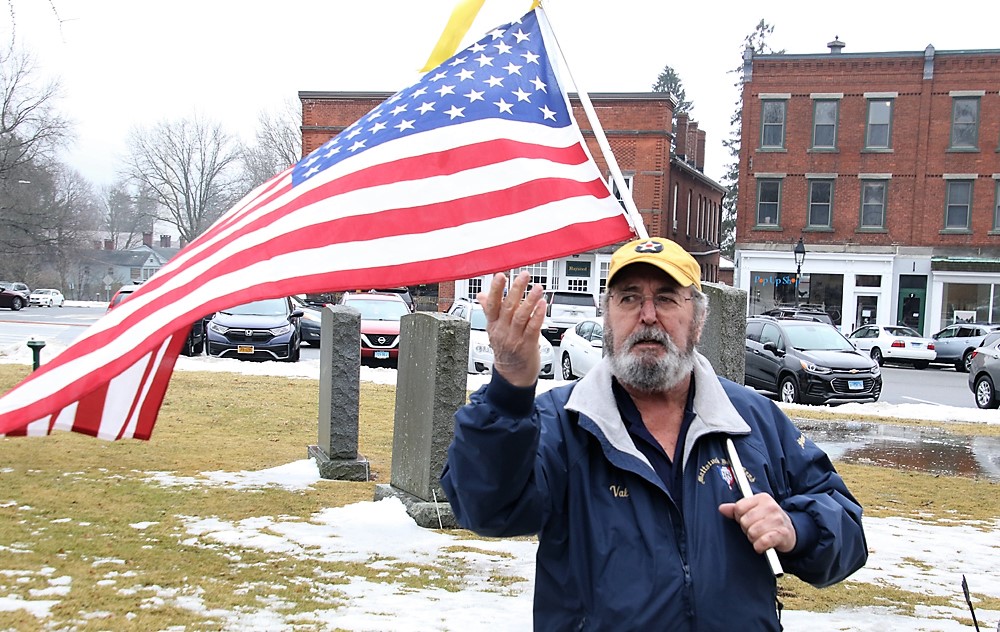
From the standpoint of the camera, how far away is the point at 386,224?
4.34 meters

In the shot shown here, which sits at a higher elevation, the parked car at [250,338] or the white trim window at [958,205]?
the white trim window at [958,205]

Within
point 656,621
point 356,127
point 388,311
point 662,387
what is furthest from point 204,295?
point 388,311

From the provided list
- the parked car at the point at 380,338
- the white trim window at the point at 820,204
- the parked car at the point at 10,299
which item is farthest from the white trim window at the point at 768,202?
the parked car at the point at 10,299

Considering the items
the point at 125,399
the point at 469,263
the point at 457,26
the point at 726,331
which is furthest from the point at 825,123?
the point at 125,399

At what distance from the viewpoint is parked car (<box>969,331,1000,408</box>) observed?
A: 63.9ft

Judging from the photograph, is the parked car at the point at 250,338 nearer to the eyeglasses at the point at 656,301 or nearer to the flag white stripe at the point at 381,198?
the flag white stripe at the point at 381,198

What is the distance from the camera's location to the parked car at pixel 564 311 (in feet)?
106

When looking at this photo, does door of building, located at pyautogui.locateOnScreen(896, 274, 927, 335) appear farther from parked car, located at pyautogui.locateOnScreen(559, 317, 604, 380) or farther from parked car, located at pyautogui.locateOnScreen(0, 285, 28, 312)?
parked car, located at pyautogui.locateOnScreen(0, 285, 28, 312)

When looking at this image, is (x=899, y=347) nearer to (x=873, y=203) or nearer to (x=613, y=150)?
(x=873, y=203)

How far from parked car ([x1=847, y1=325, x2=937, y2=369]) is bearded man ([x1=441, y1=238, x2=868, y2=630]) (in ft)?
105

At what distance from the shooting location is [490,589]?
5.84 metres

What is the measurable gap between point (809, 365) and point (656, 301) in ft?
54.8

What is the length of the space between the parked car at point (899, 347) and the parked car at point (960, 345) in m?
0.33

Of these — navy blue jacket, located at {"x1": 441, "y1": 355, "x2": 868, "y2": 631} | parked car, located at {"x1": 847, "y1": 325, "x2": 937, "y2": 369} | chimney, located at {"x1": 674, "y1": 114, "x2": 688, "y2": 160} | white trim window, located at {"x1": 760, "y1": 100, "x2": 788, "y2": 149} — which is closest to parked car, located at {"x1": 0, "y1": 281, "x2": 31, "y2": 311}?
chimney, located at {"x1": 674, "y1": 114, "x2": 688, "y2": 160}
